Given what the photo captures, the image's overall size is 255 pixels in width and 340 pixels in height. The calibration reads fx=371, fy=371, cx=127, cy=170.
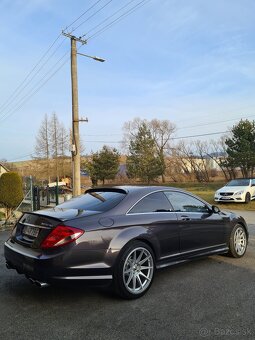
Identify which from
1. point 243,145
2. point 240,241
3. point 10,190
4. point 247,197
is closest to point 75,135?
point 10,190

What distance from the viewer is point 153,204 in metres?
5.37

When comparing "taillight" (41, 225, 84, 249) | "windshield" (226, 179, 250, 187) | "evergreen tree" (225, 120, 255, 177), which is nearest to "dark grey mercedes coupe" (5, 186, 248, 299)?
"taillight" (41, 225, 84, 249)

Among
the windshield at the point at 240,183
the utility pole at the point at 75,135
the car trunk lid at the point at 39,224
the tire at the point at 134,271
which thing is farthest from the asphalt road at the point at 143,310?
the windshield at the point at 240,183

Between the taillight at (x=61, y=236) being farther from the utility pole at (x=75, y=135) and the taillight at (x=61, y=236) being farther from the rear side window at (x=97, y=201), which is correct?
the utility pole at (x=75, y=135)

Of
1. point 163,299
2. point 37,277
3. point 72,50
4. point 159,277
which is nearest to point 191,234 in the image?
point 159,277

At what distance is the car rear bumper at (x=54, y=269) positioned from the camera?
4176 millimetres

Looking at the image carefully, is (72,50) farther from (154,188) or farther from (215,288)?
(215,288)

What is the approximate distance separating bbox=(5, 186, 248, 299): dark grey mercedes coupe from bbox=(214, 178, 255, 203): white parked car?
42.4 ft

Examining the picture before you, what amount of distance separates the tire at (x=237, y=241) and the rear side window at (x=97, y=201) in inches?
98.1

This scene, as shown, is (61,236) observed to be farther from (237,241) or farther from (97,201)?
(237,241)

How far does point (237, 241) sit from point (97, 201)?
2.95m

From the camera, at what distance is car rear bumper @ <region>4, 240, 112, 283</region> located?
4.18 m

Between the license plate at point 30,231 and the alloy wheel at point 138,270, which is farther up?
the license plate at point 30,231

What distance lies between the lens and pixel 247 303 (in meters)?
4.40
